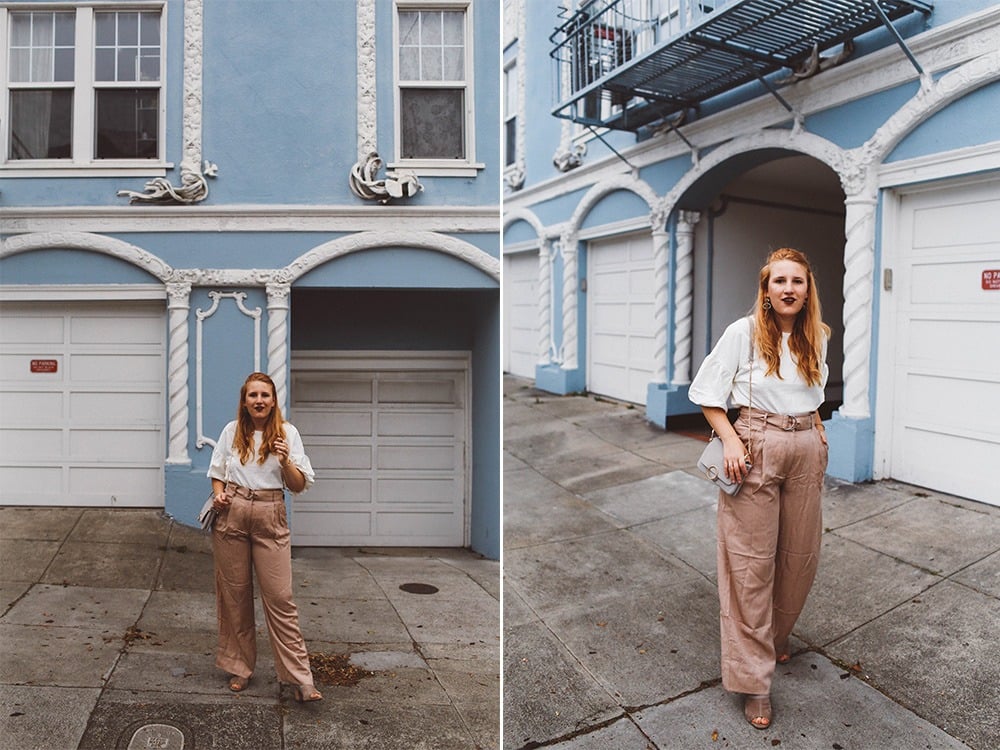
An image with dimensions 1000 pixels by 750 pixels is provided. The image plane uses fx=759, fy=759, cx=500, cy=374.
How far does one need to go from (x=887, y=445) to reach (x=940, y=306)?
0.58 meters

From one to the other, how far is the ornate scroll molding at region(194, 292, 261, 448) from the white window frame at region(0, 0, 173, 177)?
473 millimetres

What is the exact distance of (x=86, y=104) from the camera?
2586 millimetres

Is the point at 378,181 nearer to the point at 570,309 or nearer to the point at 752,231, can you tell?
the point at 570,309

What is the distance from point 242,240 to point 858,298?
8.41 feet

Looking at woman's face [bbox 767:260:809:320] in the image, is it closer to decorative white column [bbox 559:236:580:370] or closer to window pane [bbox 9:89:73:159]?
decorative white column [bbox 559:236:580:370]

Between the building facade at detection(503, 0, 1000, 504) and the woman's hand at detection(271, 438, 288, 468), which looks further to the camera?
the building facade at detection(503, 0, 1000, 504)

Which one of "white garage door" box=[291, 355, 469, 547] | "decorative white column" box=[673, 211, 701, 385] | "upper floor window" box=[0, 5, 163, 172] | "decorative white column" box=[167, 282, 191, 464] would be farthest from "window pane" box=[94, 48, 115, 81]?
"decorative white column" box=[673, 211, 701, 385]

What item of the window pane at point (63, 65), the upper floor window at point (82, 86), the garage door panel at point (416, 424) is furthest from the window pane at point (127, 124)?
the garage door panel at point (416, 424)

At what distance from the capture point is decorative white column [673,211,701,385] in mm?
3641

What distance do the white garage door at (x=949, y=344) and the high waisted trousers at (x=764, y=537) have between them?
0.95 meters

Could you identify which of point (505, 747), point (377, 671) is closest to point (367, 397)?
point (377, 671)

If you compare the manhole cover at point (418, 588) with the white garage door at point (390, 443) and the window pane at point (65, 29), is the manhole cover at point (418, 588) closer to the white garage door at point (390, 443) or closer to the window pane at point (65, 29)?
the white garage door at point (390, 443)

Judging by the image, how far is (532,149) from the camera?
408 centimetres

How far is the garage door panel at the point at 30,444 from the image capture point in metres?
2.40
